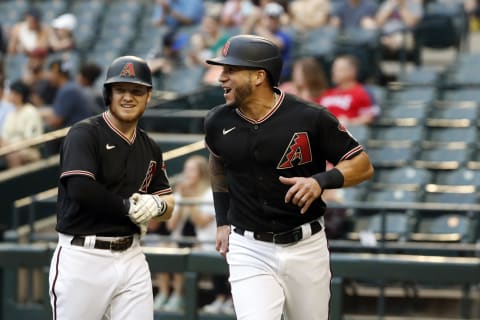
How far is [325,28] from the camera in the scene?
12.8m

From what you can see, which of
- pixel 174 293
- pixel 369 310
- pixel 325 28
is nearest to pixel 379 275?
pixel 369 310

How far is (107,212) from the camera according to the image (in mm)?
5469

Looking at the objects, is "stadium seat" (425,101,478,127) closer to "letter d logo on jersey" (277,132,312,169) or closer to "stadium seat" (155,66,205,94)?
"stadium seat" (155,66,205,94)

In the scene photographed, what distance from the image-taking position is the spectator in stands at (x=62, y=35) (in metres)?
14.5

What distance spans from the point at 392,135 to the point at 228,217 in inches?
185

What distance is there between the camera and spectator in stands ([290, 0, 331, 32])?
1308 centimetres

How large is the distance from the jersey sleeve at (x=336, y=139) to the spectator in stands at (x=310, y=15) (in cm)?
762

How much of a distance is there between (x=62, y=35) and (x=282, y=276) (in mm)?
9633

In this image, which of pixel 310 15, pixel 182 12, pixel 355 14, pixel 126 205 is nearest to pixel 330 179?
pixel 126 205

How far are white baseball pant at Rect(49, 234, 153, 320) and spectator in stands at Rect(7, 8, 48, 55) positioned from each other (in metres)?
9.03

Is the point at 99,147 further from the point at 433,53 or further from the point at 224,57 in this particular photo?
the point at 433,53

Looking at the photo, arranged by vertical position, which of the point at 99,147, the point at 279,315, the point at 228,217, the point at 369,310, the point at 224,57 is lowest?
the point at 369,310

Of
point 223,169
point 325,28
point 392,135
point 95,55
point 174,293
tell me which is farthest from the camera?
point 95,55

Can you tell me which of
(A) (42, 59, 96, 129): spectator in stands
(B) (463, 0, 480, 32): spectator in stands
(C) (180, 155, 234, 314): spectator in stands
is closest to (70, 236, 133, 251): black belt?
(C) (180, 155, 234, 314): spectator in stands
